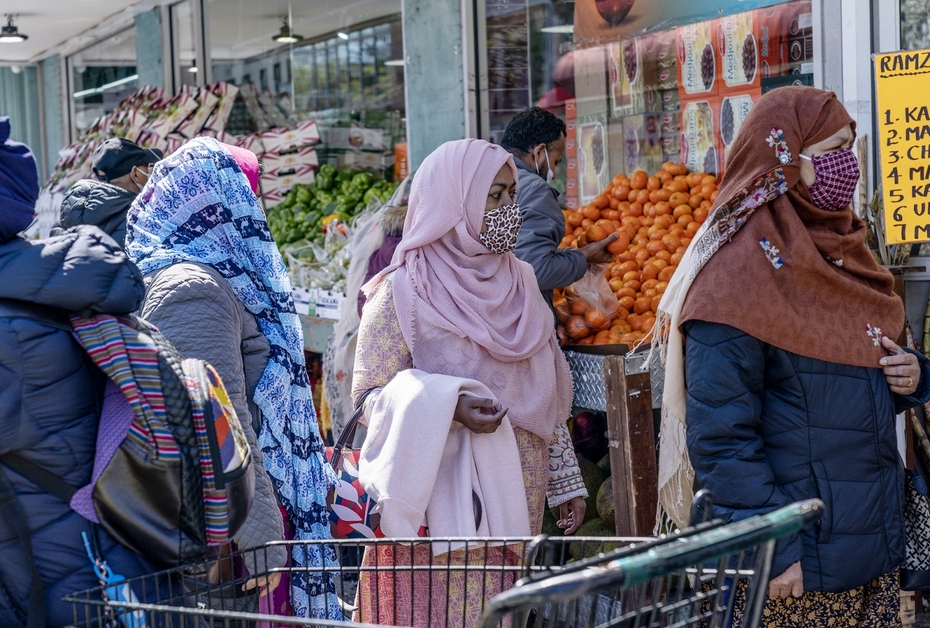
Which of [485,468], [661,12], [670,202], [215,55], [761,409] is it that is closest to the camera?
[761,409]

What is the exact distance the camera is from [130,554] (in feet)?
6.07

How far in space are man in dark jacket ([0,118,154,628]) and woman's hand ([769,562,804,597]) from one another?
157cm

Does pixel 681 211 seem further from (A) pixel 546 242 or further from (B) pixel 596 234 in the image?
(A) pixel 546 242

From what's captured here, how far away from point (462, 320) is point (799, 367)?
956 millimetres

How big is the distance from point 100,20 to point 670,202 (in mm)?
8842

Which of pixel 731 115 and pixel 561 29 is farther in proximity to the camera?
pixel 561 29

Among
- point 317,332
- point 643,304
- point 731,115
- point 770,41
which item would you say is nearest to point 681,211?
point 643,304

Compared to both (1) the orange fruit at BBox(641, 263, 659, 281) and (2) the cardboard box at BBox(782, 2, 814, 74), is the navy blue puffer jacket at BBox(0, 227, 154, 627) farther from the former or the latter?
(2) the cardboard box at BBox(782, 2, 814, 74)

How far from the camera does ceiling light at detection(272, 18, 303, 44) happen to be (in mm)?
9734

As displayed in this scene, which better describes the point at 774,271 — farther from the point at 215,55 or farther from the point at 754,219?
the point at 215,55

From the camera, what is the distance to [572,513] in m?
3.34

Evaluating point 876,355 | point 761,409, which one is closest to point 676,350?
point 761,409

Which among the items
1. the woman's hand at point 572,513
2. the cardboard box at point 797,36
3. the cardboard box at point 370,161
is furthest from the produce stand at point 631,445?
the cardboard box at point 370,161

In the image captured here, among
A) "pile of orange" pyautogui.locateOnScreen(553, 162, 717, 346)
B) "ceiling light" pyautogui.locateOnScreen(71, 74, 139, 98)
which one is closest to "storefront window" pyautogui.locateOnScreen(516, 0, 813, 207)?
"pile of orange" pyautogui.locateOnScreen(553, 162, 717, 346)
